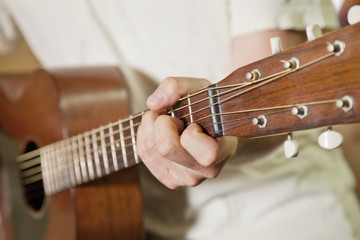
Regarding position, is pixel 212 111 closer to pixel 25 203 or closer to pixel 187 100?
pixel 187 100

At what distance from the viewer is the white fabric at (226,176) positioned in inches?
22.9

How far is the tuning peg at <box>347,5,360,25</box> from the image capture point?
10.9 inches

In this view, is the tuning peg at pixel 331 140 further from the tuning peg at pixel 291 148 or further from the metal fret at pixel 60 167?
the metal fret at pixel 60 167

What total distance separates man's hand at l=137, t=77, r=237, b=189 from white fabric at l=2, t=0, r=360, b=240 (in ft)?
0.46

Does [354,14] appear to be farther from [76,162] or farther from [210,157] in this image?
[76,162]

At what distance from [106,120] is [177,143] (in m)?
0.28

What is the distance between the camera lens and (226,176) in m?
0.61

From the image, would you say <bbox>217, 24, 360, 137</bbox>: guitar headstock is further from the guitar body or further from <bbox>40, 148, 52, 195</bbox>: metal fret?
<bbox>40, 148, 52, 195</bbox>: metal fret

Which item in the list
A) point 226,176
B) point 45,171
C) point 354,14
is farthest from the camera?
point 45,171

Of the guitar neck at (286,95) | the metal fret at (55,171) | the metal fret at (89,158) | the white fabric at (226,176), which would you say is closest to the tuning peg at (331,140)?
the guitar neck at (286,95)

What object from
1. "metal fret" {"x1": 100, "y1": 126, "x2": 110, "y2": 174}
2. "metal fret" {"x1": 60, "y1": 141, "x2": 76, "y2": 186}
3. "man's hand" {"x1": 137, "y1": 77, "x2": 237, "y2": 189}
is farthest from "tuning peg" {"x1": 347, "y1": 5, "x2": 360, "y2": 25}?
"metal fret" {"x1": 60, "y1": 141, "x2": 76, "y2": 186}

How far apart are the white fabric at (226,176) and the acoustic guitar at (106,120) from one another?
0.21 feet

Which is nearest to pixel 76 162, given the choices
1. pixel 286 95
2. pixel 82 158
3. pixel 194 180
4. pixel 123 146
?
pixel 82 158

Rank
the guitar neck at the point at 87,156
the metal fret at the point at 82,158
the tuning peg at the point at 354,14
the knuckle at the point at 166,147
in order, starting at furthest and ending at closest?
1. the metal fret at the point at 82,158
2. the guitar neck at the point at 87,156
3. the knuckle at the point at 166,147
4. the tuning peg at the point at 354,14
